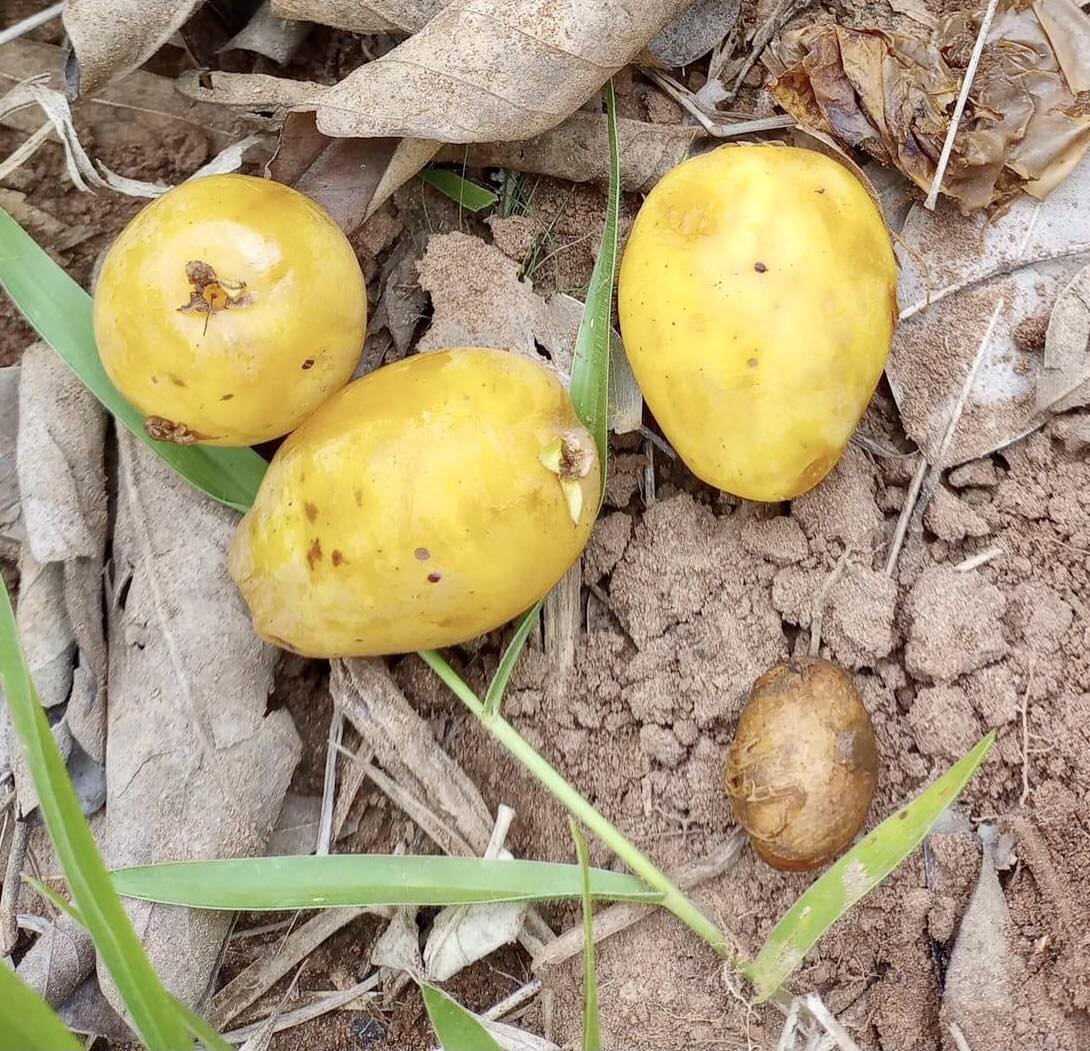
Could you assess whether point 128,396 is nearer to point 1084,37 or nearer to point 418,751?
point 418,751

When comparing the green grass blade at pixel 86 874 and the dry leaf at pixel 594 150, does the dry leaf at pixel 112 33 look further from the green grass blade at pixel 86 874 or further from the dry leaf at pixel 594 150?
the green grass blade at pixel 86 874

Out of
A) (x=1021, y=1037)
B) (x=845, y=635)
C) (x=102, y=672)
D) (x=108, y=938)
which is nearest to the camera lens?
(x=108, y=938)

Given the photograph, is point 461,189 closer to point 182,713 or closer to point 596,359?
point 596,359

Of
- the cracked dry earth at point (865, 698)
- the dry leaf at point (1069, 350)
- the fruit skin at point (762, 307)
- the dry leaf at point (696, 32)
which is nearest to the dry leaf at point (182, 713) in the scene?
the cracked dry earth at point (865, 698)

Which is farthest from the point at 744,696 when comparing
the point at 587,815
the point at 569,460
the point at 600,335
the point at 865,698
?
the point at 600,335

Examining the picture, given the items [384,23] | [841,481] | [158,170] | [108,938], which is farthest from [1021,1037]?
[158,170]

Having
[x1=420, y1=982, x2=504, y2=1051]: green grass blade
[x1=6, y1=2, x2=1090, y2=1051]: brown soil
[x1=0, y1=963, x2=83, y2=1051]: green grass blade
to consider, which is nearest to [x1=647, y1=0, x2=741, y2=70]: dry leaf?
[x1=6, y1=2, x2=1090, y2=1051]: brown soil

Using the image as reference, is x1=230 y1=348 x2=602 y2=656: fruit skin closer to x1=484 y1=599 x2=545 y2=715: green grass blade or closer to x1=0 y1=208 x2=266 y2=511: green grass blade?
x1=484 y1=599 x2=545 y2=715: green grass blade
